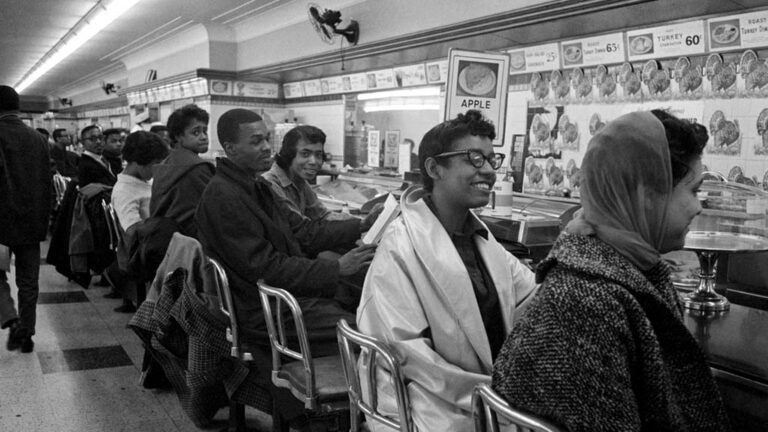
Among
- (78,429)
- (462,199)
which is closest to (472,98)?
(462,199)

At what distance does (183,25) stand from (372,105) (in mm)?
3899

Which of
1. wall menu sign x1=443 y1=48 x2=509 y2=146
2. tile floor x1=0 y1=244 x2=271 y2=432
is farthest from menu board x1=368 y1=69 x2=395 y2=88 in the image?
A: wall menu sign x1=443 y1=48 x2=509 y2=146

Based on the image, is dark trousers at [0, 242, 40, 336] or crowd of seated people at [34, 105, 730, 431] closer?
crowd of seated people at [34, 105, 730, 431]

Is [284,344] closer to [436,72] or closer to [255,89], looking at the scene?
[436,72]

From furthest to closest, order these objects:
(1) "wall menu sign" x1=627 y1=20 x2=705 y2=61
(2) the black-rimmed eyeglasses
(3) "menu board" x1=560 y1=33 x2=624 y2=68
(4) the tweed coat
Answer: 1. (3) "menu board" x1=560 y1=33 x2=624 y2=68
2. (1) "wall menu sign" x1=627 y1=20 x2=705 y2=61
3. (2) the black-rimmed eyeglasses
4. (4) the tweed coat

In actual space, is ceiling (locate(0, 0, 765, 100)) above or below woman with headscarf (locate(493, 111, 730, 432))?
above

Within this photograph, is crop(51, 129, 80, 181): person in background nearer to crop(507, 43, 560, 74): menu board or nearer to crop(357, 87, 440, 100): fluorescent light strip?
crop(357, 87, 440, 100): fluorescent light strip

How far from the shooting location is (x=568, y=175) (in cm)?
556

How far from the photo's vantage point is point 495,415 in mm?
1286

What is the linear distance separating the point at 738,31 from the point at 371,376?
3631mm

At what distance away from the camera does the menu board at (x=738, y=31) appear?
402 centimetres

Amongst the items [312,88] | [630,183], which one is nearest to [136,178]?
[630,183]

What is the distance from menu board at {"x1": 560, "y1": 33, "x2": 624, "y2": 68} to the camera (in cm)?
497

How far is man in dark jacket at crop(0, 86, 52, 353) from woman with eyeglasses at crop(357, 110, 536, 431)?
11.3ft
